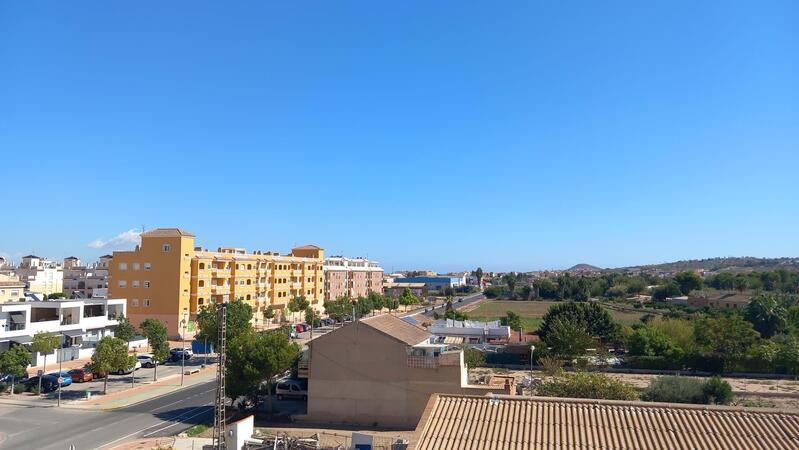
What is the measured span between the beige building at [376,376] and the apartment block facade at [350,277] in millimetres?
67038

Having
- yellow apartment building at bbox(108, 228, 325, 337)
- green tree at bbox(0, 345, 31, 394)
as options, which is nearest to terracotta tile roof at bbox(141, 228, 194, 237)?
yellow apartment building at bbox(108, 228, 325, 337)

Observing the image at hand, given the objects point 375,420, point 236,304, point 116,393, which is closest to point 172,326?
point 236,304

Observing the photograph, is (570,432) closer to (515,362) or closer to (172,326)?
(515,362)

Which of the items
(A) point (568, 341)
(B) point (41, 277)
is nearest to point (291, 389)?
(A) point (568, 341)

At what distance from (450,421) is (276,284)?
63.1m

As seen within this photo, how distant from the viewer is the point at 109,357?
31.1 metres

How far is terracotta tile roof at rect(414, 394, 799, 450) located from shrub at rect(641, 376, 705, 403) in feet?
45.2

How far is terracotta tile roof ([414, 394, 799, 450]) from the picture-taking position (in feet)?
43.9

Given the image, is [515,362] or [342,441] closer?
[342,441]

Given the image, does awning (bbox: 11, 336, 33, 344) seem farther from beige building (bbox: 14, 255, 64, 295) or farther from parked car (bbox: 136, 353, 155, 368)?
beige building (bbox: 14, 255, 64, 295)

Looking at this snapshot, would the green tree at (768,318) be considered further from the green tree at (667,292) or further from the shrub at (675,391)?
the green tree at (667,292)

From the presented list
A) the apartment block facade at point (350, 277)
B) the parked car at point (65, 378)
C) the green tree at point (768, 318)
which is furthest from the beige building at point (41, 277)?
the green tree at point (768, 318)

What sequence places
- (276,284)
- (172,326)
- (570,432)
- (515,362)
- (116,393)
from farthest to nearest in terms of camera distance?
(276,284) → (172,326) → (515,362) → (116,393) → (570,432)

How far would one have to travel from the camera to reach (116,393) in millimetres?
31969
